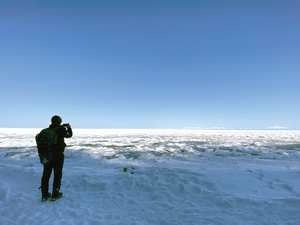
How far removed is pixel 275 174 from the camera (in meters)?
5.06

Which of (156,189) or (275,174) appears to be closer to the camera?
(156,189)

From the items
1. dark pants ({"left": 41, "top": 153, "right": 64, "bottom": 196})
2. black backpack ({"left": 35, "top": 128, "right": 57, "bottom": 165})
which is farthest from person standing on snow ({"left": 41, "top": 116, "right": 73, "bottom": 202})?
black backpack ({"left": 35, "top": 128, "right": 57, "bottom": 165})

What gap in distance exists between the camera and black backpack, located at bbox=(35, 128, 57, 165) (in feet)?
9.61

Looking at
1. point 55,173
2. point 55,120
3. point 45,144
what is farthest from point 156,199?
point 55,120

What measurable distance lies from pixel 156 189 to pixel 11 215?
9.51 ft

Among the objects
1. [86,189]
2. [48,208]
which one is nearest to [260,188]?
[86,189]

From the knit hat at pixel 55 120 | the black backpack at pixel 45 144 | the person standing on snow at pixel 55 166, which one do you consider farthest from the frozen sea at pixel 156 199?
the knit hat at pixel 55 120

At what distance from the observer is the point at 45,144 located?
2945 mm

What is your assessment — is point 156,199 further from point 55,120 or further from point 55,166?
point 55,120

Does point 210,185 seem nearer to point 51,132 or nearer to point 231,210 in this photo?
point 231,210

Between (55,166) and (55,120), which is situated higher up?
(55,120)

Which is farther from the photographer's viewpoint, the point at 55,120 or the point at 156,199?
the point at 156,199

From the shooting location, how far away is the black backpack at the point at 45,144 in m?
2.93

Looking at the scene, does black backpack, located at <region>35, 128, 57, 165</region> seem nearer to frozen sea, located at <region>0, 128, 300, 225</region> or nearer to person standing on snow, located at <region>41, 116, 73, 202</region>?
person standing on snow, located at <region>41, 116, 73, 202</region>
